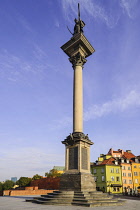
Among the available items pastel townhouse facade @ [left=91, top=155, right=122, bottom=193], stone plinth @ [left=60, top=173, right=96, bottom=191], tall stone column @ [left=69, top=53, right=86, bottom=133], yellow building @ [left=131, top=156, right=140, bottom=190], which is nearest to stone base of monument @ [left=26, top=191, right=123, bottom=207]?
stone plinth @ [left=60, top=173, right=96, bottom=191]

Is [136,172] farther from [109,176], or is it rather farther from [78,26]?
[78,26]

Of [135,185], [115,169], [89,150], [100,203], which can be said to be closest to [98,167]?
[115,169]

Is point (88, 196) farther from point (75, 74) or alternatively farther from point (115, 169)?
point (115, 169)

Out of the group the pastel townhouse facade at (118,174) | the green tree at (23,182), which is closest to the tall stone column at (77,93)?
the pastel townhouse facade at (118,174)

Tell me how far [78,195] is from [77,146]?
441cm

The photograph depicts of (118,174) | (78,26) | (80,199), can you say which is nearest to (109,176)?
(118,174)

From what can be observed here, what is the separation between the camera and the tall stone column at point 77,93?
777 inches

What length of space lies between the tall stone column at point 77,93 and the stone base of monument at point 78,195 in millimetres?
4831

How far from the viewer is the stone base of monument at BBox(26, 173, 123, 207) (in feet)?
46.9

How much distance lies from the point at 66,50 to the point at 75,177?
15624 mm

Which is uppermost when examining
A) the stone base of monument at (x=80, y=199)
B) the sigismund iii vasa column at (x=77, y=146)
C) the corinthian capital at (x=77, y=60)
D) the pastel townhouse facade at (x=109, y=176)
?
the corinthian capital at (x=77, y=60)

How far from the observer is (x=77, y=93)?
20984 mm

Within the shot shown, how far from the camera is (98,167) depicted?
179 ft

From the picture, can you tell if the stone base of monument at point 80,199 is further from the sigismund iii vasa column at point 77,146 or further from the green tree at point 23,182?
the green tree at point 23,182
